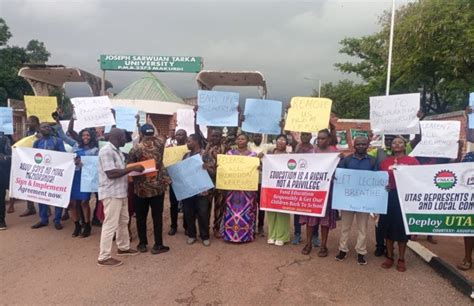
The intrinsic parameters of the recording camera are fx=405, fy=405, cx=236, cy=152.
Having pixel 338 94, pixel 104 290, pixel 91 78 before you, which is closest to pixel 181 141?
pixel 104 290

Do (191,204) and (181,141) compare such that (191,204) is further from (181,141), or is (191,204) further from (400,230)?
(400,230)

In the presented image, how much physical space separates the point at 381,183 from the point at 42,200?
5217mm

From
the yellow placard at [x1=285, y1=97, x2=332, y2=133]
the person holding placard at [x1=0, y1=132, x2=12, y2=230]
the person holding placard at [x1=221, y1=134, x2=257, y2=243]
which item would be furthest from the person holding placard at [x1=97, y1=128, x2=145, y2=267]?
the person holding placard at [x1=0, y1=132, x2=12, y2=230]

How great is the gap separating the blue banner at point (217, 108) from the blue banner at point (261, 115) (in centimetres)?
26

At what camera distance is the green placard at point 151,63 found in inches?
519

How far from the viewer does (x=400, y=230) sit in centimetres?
529

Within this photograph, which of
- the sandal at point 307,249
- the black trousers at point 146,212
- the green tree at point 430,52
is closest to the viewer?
the black trousers at point 146,212

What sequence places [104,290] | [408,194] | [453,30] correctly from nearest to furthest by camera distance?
[104,290]
[408,194]
[453,30]

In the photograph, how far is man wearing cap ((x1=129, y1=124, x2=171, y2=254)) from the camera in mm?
5516

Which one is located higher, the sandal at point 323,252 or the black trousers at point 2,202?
the black trousers at point 2,202

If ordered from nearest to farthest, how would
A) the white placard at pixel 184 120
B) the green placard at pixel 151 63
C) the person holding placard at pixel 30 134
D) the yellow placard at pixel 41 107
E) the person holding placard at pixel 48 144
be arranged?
the person holding placard at pixel 48 144, the person holding placard at pixel 30 134, the yellow placard at pixel 41 107, the white placard at pixel 184 120, the green placard at pixel 151 63

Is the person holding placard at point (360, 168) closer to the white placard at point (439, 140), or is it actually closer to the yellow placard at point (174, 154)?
the white placard at point (439, 140)

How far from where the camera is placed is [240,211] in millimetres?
6172

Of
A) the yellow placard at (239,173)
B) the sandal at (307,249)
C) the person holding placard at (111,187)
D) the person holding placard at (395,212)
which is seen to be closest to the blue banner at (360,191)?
the person holding placard at (395,212)
